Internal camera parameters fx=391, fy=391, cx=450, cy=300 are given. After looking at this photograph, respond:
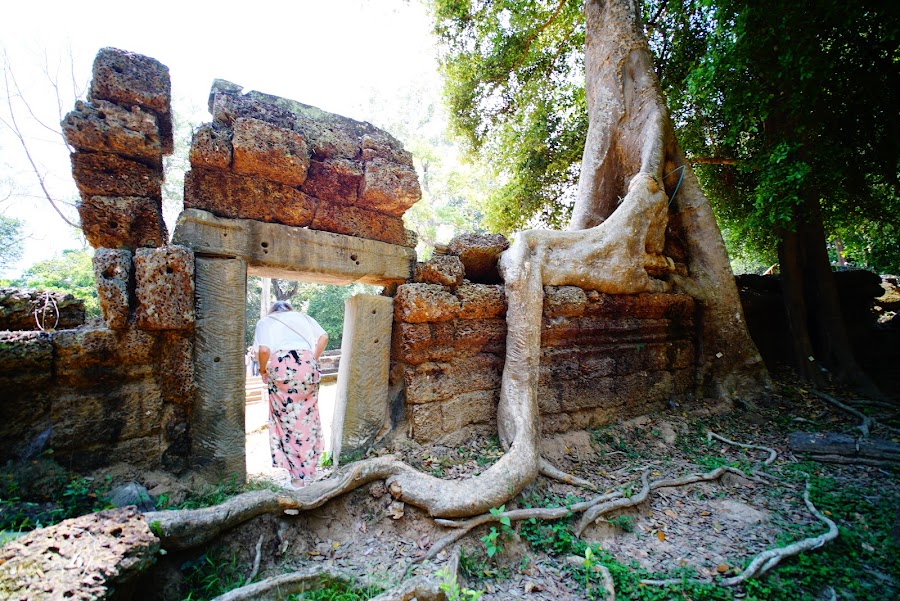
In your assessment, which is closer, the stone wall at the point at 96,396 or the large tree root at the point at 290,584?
the large tree root at the point at 290,584

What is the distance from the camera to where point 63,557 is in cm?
144

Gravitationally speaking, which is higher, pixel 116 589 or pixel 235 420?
pixel 235 420

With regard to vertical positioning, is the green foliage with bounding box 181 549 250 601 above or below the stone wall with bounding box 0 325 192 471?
below

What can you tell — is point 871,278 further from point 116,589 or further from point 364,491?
point 116,589

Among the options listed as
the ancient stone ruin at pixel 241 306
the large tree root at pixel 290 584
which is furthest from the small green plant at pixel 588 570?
the ancient stone ruin at pixel 241 306

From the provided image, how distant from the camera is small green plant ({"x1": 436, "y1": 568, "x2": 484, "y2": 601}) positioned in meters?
1.79

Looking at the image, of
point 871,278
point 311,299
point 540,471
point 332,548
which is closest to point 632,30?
point 871,278

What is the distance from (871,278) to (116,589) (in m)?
9.00

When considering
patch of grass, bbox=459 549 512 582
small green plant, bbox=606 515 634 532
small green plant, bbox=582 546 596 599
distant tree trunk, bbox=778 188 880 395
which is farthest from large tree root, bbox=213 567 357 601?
distant tree trunk, bbox=778 188 880 395

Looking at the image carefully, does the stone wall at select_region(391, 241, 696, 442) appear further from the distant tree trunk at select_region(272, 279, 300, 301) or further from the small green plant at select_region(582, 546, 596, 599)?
the distant tree trunk at select_region(272, 279, 300, 301)

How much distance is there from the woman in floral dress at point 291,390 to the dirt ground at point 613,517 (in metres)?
0.28

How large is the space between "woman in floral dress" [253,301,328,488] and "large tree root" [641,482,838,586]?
2.48 metres

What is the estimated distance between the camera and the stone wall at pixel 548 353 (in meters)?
3.35

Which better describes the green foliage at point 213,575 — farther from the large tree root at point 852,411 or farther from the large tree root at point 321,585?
the large tree root at point 852,411
